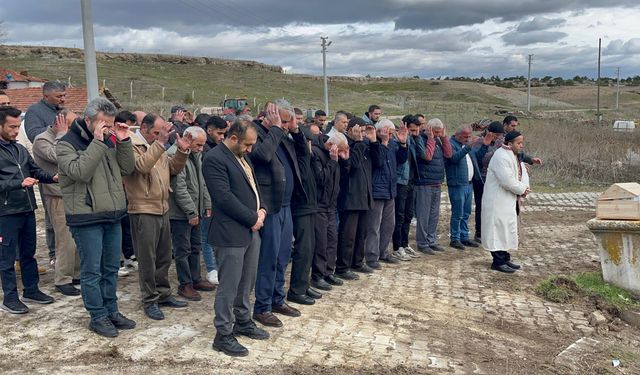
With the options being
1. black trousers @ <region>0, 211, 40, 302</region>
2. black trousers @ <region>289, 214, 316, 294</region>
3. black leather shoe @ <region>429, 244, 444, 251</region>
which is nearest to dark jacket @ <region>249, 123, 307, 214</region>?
black trousers @ <region>289, 214, 316, 294</region>

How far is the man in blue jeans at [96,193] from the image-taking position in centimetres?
464

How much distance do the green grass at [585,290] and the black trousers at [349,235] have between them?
7.45 ft

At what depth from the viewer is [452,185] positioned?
9047 mm

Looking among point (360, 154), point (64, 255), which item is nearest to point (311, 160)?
point (360, 154)

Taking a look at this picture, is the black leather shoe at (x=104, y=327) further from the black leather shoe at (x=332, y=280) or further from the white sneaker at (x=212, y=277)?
the black leather shoe at (x=332, y=280)

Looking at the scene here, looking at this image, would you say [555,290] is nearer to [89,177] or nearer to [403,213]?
[403,213]

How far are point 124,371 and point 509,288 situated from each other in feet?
15.6

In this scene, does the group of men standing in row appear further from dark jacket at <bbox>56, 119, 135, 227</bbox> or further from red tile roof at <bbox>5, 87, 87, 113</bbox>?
red tile roof at <bbox>5, 87, 87, 113</bbox>

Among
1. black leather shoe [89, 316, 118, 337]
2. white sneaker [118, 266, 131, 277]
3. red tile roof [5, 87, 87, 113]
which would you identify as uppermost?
red tile roof [5, 87, 87, 113]

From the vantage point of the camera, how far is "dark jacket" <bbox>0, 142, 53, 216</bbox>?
5211mm

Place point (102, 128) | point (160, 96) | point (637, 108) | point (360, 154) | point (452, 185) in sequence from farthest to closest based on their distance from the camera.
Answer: point (637, 108) < point (160, 96) < point (452, 185) < point (360, 154) < point (102, 128)

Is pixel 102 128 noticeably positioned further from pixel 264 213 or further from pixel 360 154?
pixel 360 154

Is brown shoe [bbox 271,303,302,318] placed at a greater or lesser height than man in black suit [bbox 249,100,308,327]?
lesser

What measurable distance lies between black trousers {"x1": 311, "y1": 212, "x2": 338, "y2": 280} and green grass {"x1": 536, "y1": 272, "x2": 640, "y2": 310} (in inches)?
101
